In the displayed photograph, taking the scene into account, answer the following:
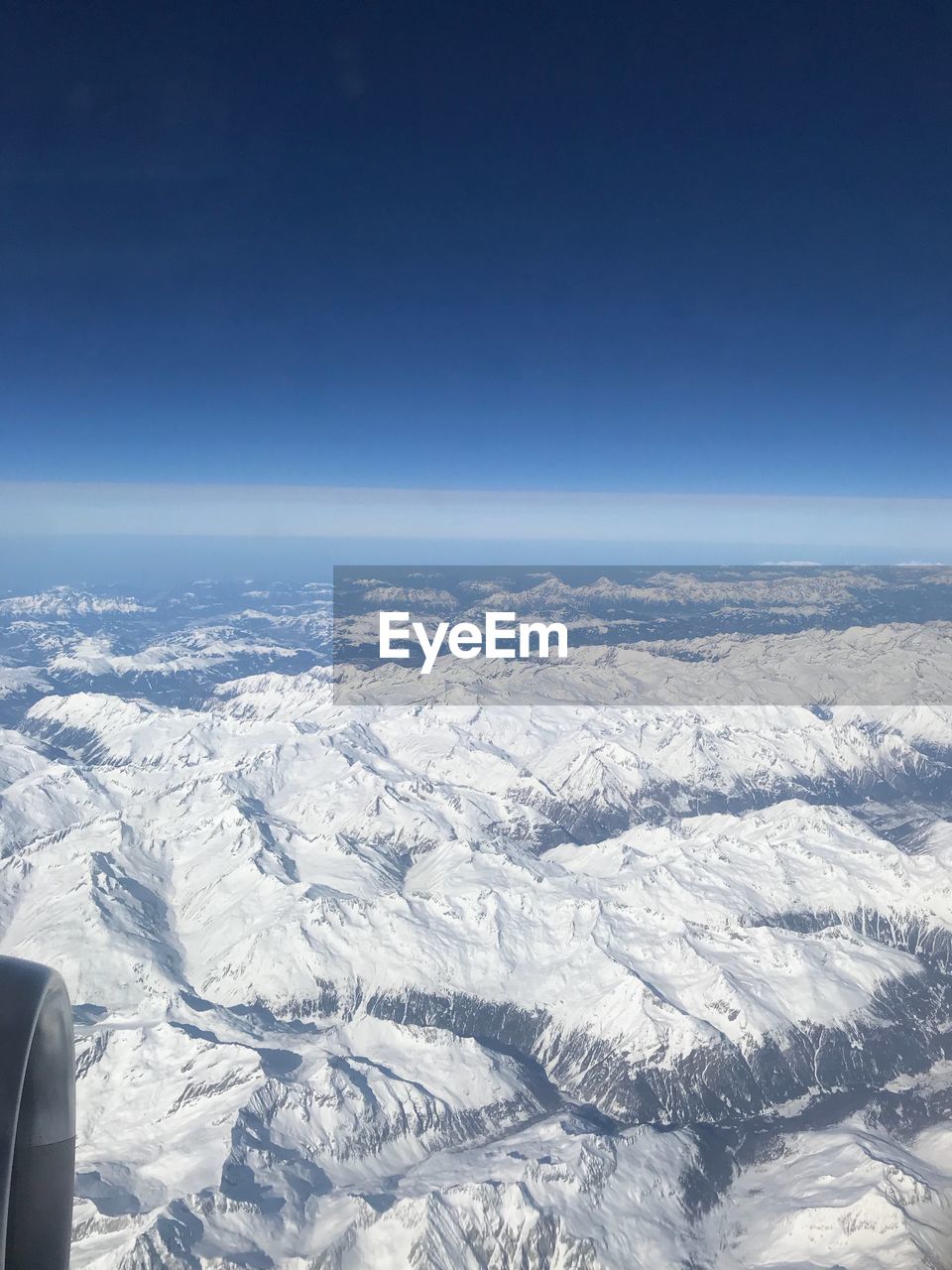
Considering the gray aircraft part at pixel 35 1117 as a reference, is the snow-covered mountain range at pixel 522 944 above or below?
below

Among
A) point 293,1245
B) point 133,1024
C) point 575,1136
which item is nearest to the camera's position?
point 293,1245

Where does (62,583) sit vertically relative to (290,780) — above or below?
above

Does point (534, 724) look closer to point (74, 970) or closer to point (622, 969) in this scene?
point (622, 969)

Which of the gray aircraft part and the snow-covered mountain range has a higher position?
the gray aircraft part

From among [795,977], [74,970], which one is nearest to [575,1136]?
[795,977]

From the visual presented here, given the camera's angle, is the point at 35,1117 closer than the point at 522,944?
Yes

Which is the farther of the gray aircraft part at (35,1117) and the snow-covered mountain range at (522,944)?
the snow-covered mountain range at (522,944)

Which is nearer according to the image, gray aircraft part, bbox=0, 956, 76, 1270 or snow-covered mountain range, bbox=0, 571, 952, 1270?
gray aircraft part, bbox=0, 956, 76, 1270

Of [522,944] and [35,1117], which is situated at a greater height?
[35,1117]
